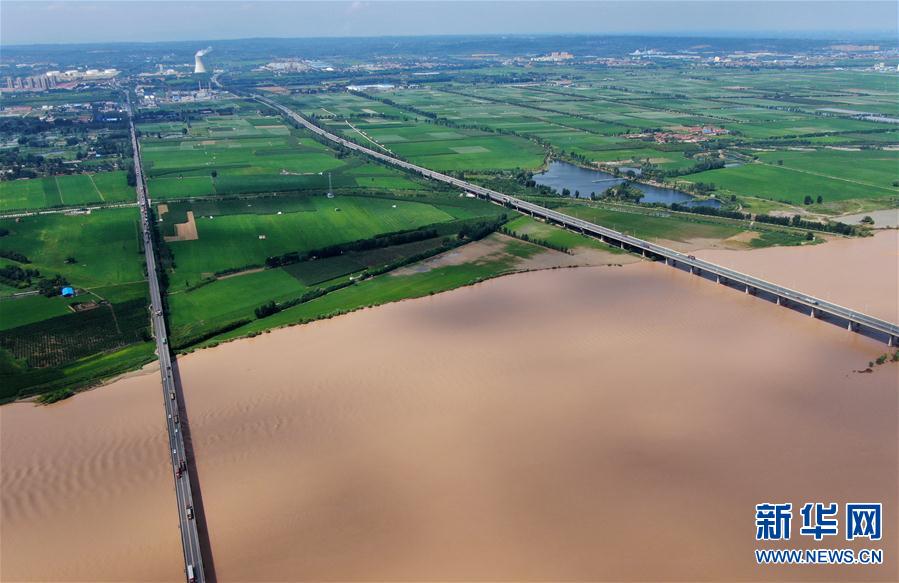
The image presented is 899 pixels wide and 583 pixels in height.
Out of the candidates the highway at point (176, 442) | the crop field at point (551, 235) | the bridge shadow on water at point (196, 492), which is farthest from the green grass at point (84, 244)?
the crop field at point (551, 235)

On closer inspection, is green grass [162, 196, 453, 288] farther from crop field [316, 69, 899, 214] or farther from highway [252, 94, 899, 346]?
crop field [316, 69, 899, 214]

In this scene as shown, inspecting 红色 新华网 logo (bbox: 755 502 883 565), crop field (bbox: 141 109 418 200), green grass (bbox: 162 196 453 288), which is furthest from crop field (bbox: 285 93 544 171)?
红色 新华网 logo (bbox: 755 502 883 565)

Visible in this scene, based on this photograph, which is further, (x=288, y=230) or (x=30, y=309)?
(x=288, y=230)

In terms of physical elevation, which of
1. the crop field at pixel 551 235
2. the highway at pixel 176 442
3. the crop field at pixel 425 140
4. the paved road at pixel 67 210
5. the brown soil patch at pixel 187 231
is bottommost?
the highway at pixel 176 442

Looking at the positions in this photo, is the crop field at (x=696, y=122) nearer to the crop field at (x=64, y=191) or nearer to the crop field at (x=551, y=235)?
the crop field at (x=551, y=235)

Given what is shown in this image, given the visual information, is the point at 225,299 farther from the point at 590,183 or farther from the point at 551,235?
the point at 590,183

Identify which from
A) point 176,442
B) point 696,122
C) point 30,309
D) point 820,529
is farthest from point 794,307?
point 696,122
